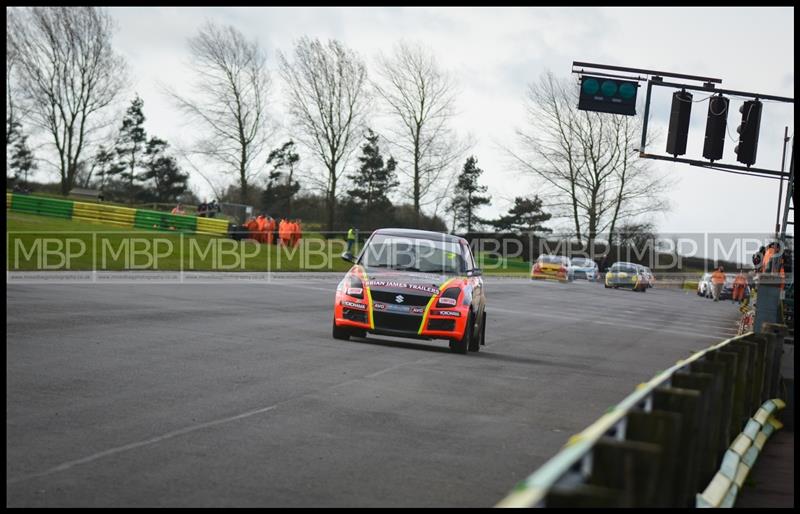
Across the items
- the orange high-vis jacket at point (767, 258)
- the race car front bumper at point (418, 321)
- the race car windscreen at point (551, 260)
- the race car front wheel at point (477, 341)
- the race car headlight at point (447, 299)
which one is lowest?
the race car windscreen at point (551, 260)

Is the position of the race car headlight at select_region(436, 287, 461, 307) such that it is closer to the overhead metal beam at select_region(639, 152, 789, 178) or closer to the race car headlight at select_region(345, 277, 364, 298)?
the race car headlight at select_region(345, 277, 364, 298)

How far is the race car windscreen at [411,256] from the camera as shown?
1639cm

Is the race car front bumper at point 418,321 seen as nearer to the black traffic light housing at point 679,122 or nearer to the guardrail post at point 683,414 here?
the guardrail post at point 683,414

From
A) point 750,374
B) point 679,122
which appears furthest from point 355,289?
point 679,122

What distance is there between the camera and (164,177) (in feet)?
305

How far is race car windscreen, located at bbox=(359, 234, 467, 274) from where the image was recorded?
1639 centimetres

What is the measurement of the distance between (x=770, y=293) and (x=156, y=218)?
3991 centimetres

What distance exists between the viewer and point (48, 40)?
76.3 m

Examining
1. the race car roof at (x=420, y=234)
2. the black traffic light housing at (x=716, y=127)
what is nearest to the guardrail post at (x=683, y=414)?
the race car roof at (x=420, y=234)

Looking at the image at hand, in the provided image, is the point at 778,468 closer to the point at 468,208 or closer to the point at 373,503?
the point at 373,503

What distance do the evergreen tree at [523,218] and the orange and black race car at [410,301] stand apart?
7957cm

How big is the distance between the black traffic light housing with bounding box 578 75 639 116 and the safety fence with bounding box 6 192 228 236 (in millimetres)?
26747

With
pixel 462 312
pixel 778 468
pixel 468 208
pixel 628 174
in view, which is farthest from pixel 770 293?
pixel 468 208

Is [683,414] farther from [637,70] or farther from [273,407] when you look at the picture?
[637,70]
